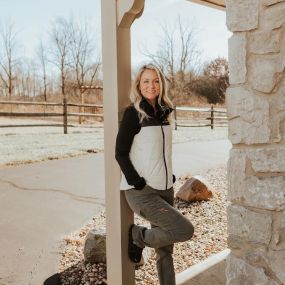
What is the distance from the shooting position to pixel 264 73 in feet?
5.75

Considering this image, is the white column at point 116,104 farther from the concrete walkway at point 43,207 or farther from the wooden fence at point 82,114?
the wooden fence at point 82,114

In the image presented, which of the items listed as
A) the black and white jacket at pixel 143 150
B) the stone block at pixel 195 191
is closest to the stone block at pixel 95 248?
the black and white jacket at pixel 143 150

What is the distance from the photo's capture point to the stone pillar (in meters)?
1.72

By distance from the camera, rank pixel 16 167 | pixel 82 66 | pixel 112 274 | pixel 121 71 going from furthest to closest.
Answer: pixel 82 66
pixel 16 167
pixel 112 274
pixel 121 71

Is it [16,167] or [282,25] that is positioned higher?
[282,25]

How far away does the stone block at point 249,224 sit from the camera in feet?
5.86

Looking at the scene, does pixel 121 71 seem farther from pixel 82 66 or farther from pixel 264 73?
pixel 82 66

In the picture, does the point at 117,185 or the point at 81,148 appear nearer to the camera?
the point at 117,185

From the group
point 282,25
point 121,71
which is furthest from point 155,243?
point 282,25

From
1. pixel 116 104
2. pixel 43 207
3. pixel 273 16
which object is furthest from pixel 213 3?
pixel 43 207

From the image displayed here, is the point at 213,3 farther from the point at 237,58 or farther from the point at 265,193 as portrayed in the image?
the point at 265,193

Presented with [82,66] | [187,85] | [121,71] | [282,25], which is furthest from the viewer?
[187,85]

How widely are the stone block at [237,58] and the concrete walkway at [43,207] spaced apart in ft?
7.43

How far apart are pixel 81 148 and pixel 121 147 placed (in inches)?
285
